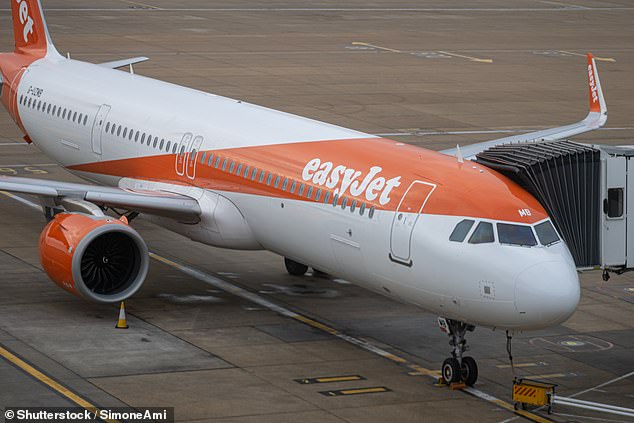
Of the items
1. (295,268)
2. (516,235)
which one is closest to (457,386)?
(516,235)

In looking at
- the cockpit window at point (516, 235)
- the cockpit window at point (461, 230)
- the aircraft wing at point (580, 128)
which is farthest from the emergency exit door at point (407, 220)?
the aircraft wing at point (580, 128)

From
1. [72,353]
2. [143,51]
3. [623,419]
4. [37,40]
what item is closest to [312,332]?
[72,353]

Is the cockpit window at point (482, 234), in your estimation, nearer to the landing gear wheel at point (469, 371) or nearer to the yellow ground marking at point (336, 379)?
the landing gear wheel at point (469, 371)

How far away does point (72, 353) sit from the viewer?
986 inches

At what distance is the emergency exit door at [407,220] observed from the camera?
23.9 meters

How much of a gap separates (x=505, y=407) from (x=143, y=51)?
1923 inches

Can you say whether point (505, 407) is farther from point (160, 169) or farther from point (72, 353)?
point (160, 169)

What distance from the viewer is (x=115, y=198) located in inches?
1152

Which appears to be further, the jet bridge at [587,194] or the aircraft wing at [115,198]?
the aircraft wing at [115,198]

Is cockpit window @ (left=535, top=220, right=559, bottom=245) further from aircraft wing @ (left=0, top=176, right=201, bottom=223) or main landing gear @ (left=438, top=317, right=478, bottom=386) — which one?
aircraft wing @ (left=0, top=176, right=201, bottom=223)

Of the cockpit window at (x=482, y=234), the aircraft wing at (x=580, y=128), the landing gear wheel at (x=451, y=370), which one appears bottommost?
the landing gear wheel at (x=451, y=370)

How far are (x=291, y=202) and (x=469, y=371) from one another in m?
5.45

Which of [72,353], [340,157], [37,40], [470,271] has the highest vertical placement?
[37,40]

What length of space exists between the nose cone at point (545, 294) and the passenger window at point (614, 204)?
7.42ft
